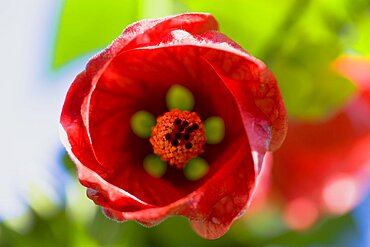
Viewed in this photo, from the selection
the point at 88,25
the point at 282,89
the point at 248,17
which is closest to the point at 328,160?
the point at 282,89

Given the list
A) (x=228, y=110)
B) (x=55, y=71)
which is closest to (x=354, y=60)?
(x=228, y=110)

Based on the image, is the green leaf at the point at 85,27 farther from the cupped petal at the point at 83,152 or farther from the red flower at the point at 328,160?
the cupped petal at the point at 83,152

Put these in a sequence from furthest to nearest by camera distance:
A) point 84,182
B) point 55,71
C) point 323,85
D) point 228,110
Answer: point 55,71
point 323,85
point 228,110
point 84,182

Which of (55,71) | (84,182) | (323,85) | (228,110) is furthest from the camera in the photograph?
(55,71)

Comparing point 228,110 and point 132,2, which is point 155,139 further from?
point 132,2

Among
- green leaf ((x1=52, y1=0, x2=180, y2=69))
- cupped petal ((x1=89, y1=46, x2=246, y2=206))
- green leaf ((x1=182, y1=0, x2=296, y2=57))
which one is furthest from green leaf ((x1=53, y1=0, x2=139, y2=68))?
cupped petal ((x1=89, y1=46, x2=246, y2=206))

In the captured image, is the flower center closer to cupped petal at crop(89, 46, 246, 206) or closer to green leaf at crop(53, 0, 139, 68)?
cupped petal at crop(89, 46, 246, 206)

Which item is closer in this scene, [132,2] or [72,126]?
[72,126]
